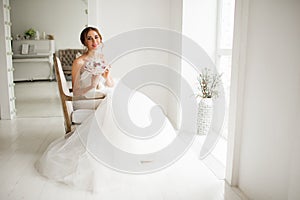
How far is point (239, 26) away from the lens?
237cm

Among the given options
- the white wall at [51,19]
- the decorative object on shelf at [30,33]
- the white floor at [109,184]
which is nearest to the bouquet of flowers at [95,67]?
the white floor at [109,184]

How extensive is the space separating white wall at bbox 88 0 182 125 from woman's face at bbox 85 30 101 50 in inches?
55.6

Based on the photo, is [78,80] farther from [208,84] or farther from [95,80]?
[208,84]

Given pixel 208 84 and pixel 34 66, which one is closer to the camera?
pixel 208 84

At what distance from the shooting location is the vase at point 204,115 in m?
3.90

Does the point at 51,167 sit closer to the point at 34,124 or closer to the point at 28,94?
the point at 34,124

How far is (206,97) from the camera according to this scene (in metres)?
3.94

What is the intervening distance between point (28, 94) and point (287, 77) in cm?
650

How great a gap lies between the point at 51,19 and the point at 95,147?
6.29 m

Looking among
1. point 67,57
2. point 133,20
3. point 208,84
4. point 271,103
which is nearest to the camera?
point 271,103

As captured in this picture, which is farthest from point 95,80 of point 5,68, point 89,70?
point 5,68

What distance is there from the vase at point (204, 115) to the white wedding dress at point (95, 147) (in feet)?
2.80

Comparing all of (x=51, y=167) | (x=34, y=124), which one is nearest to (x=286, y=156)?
(x=51, y=167)

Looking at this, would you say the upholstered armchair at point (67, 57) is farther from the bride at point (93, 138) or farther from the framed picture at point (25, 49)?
the bride at point (93, 138)
